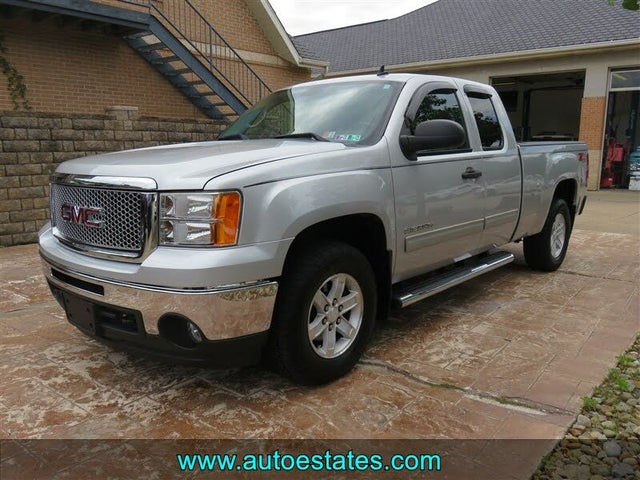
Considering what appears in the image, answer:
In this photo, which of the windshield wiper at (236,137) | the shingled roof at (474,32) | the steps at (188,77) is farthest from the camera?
the shingled roof at (474,32)

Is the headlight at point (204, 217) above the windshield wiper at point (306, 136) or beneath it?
beneath

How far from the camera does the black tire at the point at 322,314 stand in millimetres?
2936

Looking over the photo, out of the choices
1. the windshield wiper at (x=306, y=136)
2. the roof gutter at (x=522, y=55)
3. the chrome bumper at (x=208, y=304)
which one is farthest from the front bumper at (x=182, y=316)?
the roof gutter at (x=522, y=55)

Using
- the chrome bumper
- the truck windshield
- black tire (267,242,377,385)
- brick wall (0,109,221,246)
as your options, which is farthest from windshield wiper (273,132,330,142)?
brick wall (0,109,221,246)

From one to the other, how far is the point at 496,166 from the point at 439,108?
A: 2.67 feet

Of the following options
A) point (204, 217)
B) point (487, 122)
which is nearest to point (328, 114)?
point (204, 217)

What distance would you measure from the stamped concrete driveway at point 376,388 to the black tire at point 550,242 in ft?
3.64

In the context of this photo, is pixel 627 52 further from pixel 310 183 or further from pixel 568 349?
pixel 310 183

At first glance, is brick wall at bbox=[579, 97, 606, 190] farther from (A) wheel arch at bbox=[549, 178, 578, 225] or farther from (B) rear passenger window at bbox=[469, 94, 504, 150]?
(B) rear passenger window at bbox=[469, 94, 504, 150]

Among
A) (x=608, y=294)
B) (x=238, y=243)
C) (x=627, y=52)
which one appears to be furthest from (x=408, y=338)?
(x=627, y=52)

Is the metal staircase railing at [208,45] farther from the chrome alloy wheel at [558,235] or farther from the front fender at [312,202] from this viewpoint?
the front fender at [312,202]

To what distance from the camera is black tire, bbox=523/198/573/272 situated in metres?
5.99

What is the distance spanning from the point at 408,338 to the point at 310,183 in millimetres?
1762

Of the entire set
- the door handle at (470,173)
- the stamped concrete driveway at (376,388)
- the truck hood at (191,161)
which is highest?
the truck hood at (191,161)
